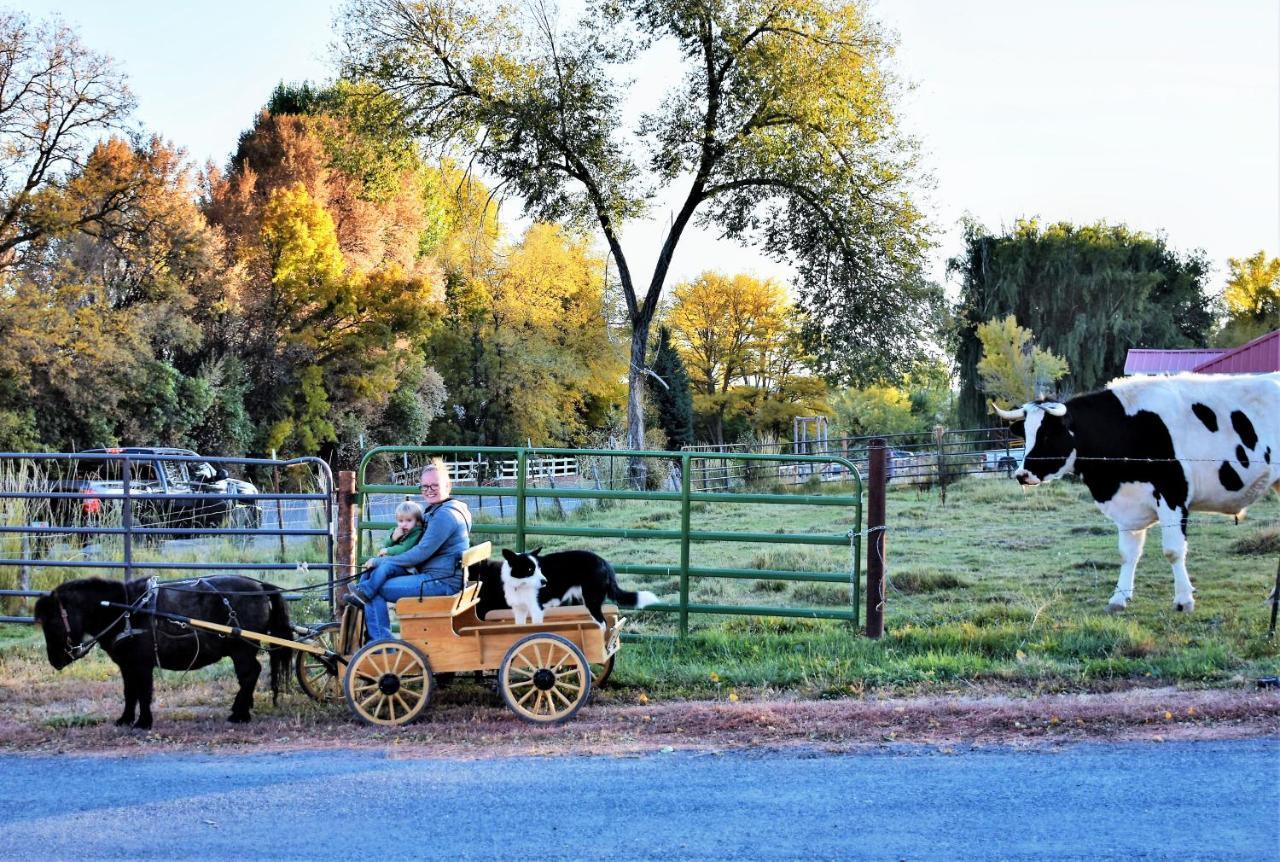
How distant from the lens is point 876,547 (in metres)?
9.60

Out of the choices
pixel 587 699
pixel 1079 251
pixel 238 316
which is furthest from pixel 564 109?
pixel 1079 251

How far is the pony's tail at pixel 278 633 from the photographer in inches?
313

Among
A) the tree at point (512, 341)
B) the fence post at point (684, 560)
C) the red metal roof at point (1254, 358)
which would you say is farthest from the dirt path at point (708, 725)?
the tree at point (512, 341)

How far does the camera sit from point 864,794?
5637 mm

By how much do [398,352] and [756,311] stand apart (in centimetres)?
2550

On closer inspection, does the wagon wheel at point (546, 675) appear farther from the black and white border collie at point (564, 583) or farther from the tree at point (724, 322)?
the tree at point (724, 322)

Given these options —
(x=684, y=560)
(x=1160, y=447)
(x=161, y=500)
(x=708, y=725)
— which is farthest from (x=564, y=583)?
(x=161, y=500)

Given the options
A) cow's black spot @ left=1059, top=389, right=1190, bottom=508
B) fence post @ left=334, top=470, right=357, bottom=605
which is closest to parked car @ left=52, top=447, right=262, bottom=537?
fence post @ left=334, top=470, right=357, bottom=605

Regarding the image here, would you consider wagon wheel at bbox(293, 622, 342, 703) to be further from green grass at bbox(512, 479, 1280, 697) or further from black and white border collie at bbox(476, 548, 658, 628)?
green grass at bbox(512, 479, 1280, 697)

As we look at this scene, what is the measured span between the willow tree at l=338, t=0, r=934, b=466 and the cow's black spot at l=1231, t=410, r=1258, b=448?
→ 15.9 metres

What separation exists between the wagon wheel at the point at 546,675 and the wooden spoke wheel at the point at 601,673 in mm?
663

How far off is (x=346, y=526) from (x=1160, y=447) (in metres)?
7.42

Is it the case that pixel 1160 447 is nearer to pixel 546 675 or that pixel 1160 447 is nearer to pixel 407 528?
pixel 546 675

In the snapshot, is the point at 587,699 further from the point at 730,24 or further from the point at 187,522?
the point at 730,24
